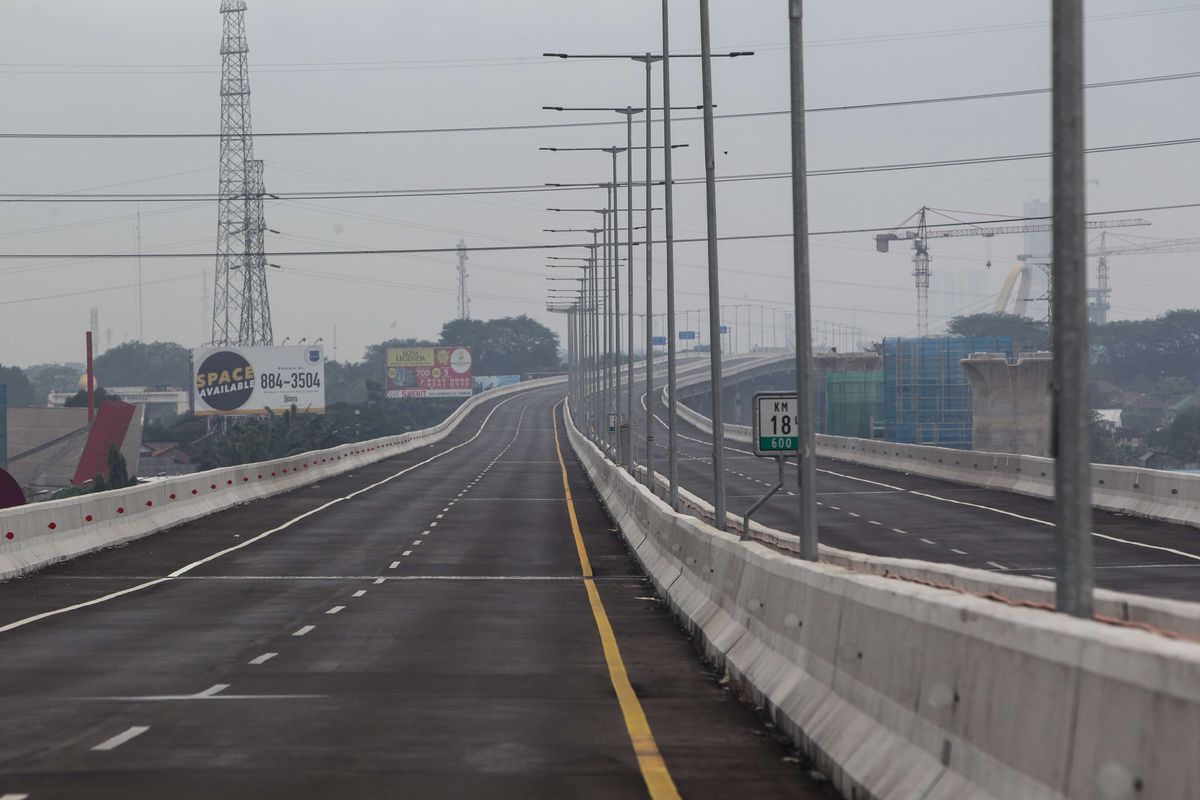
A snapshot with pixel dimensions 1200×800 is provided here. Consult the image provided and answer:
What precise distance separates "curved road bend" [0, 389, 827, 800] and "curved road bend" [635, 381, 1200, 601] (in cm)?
623

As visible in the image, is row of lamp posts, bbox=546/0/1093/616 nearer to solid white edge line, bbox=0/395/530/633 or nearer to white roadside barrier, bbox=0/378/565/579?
solid white edge line, bbox=0/395/530/633

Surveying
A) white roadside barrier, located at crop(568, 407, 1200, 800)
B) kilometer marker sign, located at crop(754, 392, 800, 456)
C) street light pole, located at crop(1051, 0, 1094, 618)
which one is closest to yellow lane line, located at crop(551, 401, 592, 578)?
kilometer marker sign, located at crop(754, 392, 800, 456)

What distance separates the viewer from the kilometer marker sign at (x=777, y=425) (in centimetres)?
2689

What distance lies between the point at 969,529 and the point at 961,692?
108 ft

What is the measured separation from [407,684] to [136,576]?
53.3 ft

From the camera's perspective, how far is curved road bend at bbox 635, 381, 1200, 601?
3044cm

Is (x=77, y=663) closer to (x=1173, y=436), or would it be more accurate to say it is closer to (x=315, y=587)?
(x=315, y=587)

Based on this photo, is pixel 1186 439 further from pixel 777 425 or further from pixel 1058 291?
pixel 1058 291

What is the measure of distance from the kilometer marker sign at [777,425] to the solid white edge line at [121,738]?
46.8ft

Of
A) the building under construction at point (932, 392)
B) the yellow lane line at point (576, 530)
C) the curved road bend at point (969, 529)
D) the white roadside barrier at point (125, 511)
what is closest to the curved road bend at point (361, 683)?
the yellow lane line at point (576, 530)

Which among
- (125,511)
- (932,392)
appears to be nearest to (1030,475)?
(125,511)

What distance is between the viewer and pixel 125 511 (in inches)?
1594

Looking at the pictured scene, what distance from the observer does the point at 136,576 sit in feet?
104

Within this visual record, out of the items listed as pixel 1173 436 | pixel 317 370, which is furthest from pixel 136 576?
pixel 1173 436
